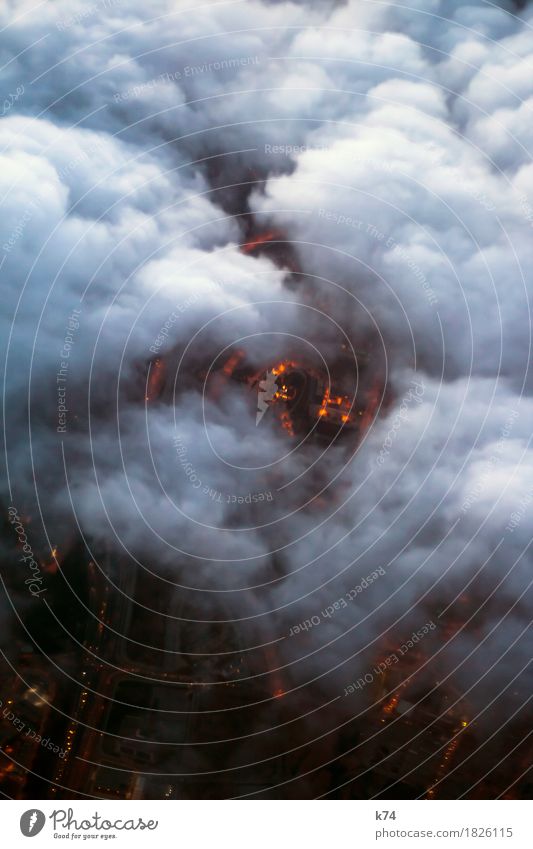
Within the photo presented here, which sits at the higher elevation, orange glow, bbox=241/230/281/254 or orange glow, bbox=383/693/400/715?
orange glow, bbox=241/230/281/254

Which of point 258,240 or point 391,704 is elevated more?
point 258,240

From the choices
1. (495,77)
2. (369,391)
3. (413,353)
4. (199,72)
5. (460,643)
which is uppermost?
(495,77)

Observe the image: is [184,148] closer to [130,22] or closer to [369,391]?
[130,22]

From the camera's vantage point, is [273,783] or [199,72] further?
[199,72]

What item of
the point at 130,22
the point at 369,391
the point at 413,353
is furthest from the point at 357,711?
the point at 130,22

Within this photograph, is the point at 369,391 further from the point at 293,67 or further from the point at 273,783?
the point at 273,783

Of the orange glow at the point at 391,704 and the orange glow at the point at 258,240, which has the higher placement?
the orange glow at the point at 258,240

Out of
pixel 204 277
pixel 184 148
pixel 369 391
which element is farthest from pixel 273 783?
pixel 184 148

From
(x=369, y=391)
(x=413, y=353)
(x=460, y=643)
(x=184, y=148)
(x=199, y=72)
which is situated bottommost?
(x=460, y=643)
